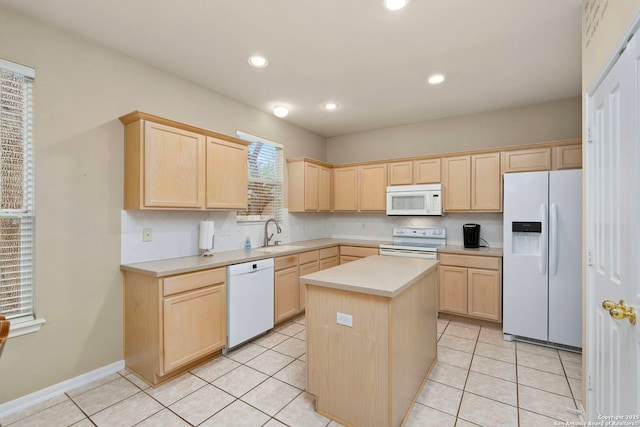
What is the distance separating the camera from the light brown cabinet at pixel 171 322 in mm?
2271

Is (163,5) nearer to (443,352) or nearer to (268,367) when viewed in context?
(268,367)

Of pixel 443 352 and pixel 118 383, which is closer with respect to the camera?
pixel 118 383

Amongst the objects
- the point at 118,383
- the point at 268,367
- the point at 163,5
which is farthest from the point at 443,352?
the point at 163,5

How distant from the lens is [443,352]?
2842 mm

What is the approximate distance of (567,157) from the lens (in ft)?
10.6

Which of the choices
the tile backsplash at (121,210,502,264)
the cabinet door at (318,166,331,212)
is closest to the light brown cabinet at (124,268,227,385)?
the tile backsplash at (121,210,502,264)

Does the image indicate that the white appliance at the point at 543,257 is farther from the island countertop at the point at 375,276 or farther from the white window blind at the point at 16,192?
the white window blind at the point at 16,192

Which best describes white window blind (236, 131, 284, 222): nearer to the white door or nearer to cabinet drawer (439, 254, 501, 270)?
cabinet drawer (439, 254, 501, 270)

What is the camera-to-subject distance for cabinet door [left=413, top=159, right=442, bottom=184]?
405cm

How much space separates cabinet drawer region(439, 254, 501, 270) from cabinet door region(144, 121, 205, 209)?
118 inches

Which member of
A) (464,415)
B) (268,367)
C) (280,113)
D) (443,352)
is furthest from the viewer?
(280,113)

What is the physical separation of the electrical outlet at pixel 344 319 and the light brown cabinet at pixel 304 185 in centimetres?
269

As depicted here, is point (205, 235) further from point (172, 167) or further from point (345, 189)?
point (345, 189)

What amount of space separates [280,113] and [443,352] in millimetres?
3348
